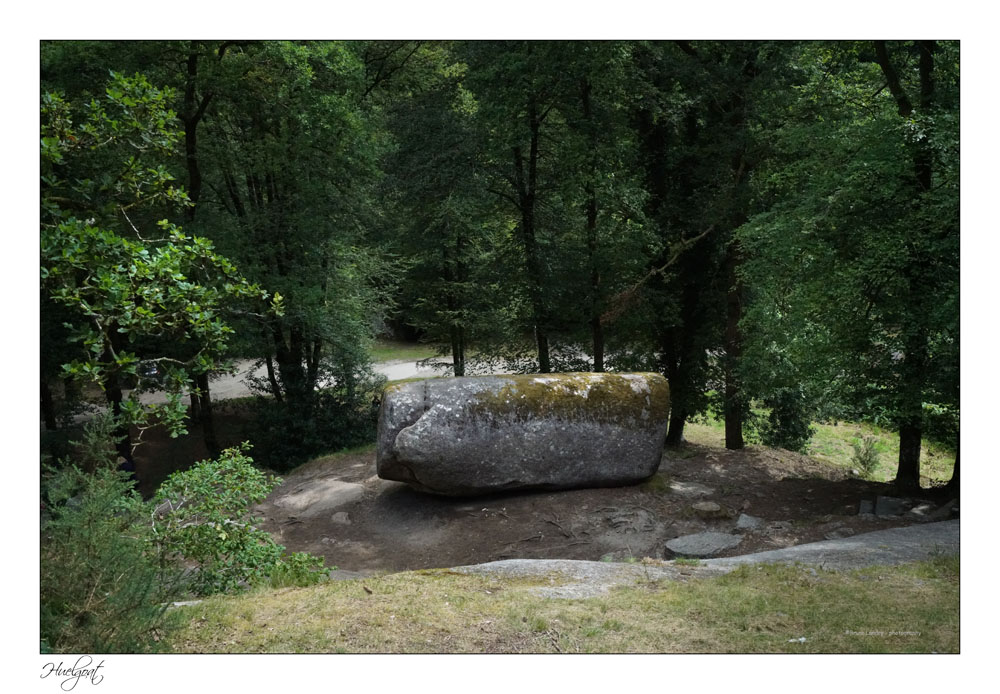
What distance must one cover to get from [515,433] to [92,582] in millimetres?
6215

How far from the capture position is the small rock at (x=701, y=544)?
8.55 meters

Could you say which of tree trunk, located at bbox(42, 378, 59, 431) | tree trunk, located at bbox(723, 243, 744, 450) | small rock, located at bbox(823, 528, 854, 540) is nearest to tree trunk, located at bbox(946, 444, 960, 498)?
small rock, located at bbox(823, 528, 854, 540)

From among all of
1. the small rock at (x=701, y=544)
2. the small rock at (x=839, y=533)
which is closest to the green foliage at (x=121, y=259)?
the small rock at (x=701, y=544)

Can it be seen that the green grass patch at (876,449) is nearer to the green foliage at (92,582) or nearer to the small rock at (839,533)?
the small rock at (839,533)

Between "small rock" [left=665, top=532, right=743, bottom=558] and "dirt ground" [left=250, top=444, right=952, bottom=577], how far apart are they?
113 mm

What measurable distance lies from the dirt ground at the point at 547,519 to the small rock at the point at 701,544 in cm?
11

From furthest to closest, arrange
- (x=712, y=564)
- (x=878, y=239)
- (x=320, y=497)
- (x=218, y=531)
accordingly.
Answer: (x=320, y=497) < (x=878, y=239) < (x=712, y=564) < (x=218, y=531)

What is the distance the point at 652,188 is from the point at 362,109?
18.5 ft

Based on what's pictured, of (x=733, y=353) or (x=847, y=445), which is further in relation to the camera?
(x=847, y=445)

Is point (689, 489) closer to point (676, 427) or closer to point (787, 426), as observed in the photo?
point (676, 427)

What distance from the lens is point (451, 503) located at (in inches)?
411

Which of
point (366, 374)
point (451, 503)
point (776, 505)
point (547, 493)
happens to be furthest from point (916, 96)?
point (366, 374)

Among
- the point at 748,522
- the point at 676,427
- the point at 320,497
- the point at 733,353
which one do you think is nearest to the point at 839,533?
the point at 748,522

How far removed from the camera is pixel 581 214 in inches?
603
